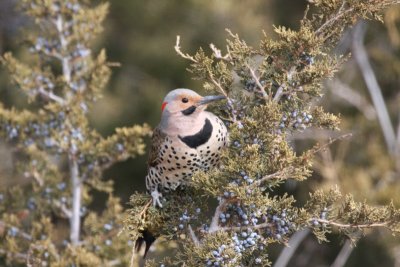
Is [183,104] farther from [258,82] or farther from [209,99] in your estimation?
[258,82]

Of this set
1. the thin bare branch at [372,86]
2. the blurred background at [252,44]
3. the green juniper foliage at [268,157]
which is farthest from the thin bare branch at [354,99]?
the green juniper foliage at [268,157]

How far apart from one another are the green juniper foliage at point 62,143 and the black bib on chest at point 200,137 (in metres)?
1.40

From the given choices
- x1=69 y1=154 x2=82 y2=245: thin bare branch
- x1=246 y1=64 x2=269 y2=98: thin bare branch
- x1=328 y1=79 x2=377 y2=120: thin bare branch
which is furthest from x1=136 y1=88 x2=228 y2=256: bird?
x1=328 y1=79 x2=377 y2=120: thin bare branch

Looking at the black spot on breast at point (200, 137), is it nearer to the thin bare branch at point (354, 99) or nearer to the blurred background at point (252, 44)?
the blurred background at point (252, 44)

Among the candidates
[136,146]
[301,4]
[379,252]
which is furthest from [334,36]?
[301,4]

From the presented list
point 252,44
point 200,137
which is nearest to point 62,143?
point 200,137

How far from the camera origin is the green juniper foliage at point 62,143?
21.7 ft

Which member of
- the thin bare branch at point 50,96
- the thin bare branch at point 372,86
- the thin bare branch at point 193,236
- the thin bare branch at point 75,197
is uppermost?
the thin bare branch at point 372,86

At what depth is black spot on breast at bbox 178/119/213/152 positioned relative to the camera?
511 cm

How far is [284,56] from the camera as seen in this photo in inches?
182

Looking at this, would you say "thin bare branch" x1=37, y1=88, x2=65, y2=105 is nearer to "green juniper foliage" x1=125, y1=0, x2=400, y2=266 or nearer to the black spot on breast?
the black spot on breast

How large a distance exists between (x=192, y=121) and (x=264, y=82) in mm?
697

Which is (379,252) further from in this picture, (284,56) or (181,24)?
(284,56)

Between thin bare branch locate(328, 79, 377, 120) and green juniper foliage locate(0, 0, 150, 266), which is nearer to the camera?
green juniper foliage locate(0, 0, 150, 266)
